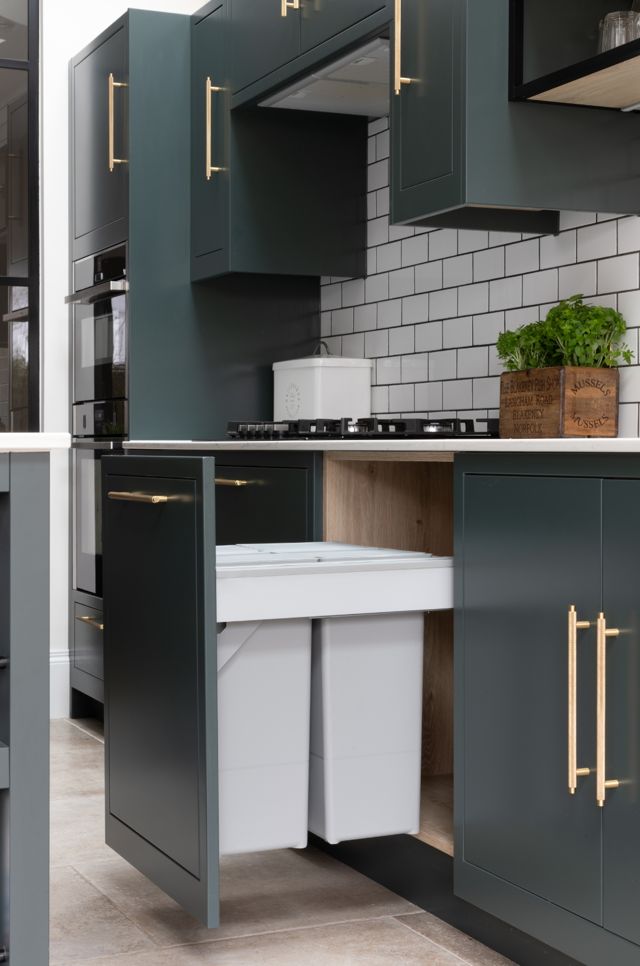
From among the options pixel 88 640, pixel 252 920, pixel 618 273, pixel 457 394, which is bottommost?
pixel 252 920

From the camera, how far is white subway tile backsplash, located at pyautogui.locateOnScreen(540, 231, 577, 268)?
3.03 meters

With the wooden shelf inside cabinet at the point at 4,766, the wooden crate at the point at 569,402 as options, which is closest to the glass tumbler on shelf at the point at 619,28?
the wooden crate at the point at 569,402

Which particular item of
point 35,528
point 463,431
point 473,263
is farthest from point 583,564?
point 473,263

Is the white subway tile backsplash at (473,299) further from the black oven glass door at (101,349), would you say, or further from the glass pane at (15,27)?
the glass pane at (15,27)

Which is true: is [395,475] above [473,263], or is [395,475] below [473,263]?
below

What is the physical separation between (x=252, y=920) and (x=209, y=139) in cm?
247

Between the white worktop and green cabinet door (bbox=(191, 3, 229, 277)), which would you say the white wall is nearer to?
green cabinet door (bbox=(191, 3, 229, 277))

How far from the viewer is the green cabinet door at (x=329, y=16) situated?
10.3ft

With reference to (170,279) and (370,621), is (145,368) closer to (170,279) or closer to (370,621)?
(170,279)

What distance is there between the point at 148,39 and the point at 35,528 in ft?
10.1

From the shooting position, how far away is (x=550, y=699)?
2.11 metres

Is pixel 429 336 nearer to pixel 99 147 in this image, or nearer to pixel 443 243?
pixel 443 243

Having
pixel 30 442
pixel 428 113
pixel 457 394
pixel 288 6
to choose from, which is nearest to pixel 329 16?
pixel 288 6

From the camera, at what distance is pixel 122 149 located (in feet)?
13.9
